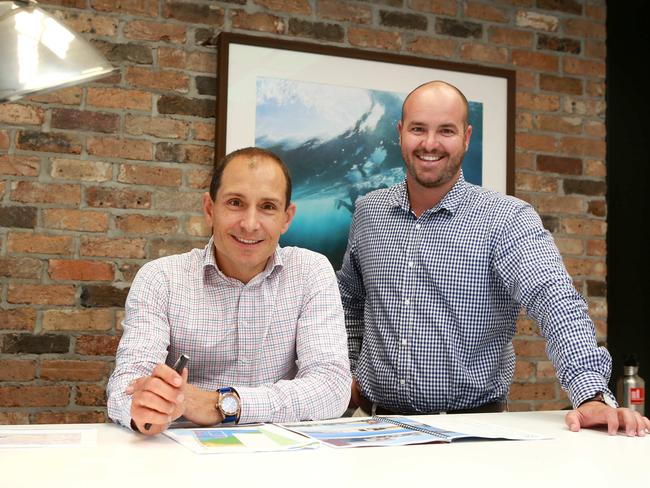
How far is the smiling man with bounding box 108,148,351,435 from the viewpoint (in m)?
Result: 1.75

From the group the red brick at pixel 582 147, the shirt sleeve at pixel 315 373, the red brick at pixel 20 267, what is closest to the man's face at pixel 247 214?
the shirt sleeve at pixel 315 373

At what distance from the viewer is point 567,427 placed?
1623 mm

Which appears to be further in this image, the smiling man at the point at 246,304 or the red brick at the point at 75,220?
the red brick at the point at 75,220

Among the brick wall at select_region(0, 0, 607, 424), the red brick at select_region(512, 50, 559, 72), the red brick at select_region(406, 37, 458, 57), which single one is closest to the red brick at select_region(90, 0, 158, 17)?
the brick wall at select_region(0, 0, 607, 424)

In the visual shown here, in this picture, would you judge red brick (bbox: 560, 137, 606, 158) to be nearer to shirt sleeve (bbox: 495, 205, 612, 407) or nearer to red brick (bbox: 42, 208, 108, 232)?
shirt sleeve (bbox: 495, 205, 612, 407)

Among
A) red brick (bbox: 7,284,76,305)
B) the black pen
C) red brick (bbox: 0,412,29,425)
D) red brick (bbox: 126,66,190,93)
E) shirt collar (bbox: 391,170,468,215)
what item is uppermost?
red brick (bbox: 126,66,190,93)

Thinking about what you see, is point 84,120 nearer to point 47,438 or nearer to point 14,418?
point 14,418

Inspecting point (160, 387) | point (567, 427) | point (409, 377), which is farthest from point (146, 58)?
point (567, 427)

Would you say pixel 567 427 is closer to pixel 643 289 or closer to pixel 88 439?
pixel 88 439

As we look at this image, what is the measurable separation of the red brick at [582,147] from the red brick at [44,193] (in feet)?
6.32

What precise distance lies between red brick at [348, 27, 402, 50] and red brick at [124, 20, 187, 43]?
64 centimetres

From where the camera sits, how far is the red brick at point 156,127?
2.69 m

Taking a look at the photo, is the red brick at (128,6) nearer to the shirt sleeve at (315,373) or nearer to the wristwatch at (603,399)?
the shirt sleeve at (315,373)

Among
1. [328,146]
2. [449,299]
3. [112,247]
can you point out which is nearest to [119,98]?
[112,247]
